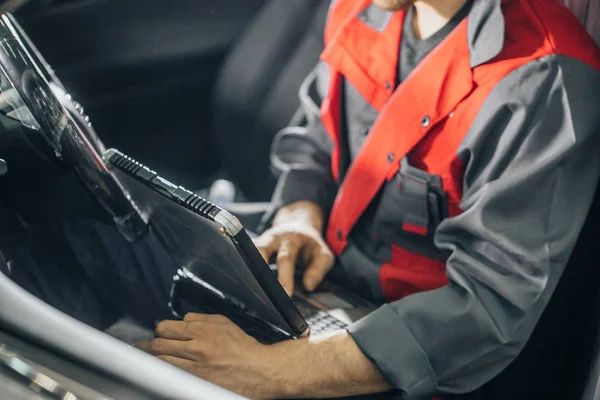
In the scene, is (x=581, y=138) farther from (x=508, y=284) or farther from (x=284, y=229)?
(x=284, y=229)

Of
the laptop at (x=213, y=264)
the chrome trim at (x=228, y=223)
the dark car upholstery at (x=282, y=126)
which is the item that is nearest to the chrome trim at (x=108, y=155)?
the laptop at (x=213, y=264)

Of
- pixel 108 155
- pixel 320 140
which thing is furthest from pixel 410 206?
pixel 108 155

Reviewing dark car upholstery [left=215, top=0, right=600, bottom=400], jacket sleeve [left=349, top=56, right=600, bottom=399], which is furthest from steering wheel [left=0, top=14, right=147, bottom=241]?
dark car upholstery [left=215, top=0, right=600, bottom=400]

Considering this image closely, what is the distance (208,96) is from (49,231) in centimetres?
83

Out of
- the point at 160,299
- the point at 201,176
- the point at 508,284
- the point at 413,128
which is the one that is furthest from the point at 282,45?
the point at 508,284

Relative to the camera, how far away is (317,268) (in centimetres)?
114

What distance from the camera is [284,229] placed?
1178 mm

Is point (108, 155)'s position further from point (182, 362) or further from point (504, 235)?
point (504, 235)

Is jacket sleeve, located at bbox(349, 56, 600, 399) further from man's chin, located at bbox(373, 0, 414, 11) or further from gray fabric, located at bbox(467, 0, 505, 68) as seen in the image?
man's chin, located at bbox(373, 0, 414, 11)

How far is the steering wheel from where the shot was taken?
785 mm

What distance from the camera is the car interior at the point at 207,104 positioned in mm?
915

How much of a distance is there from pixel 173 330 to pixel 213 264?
0.38 feet

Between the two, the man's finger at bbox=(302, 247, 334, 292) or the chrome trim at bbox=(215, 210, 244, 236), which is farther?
the man's finger at bbox=(302, 247, 334, 292)

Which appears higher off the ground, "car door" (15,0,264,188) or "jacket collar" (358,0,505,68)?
"jacket collar" (358,0,505,68)
